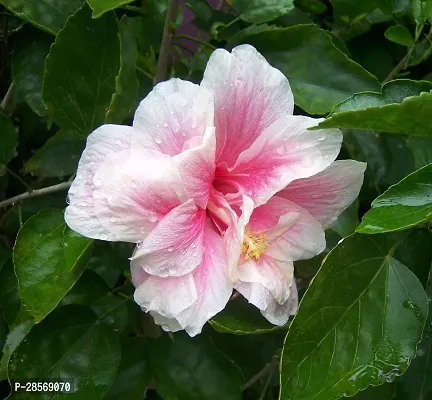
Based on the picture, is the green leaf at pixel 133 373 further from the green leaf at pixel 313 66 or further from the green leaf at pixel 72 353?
the green leaf at pixel 313 66

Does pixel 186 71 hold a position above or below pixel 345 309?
above

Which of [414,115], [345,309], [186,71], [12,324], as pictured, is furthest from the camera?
[186,71]

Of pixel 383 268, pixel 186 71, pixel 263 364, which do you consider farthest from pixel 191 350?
pixel 186 71

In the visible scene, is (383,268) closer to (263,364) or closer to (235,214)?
(235,214)

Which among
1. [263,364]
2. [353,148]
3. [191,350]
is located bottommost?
[263,364]

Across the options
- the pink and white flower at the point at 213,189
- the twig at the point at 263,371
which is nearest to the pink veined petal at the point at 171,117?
the pink and white flower at the point at 213,189

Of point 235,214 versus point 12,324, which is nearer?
point 235,214
